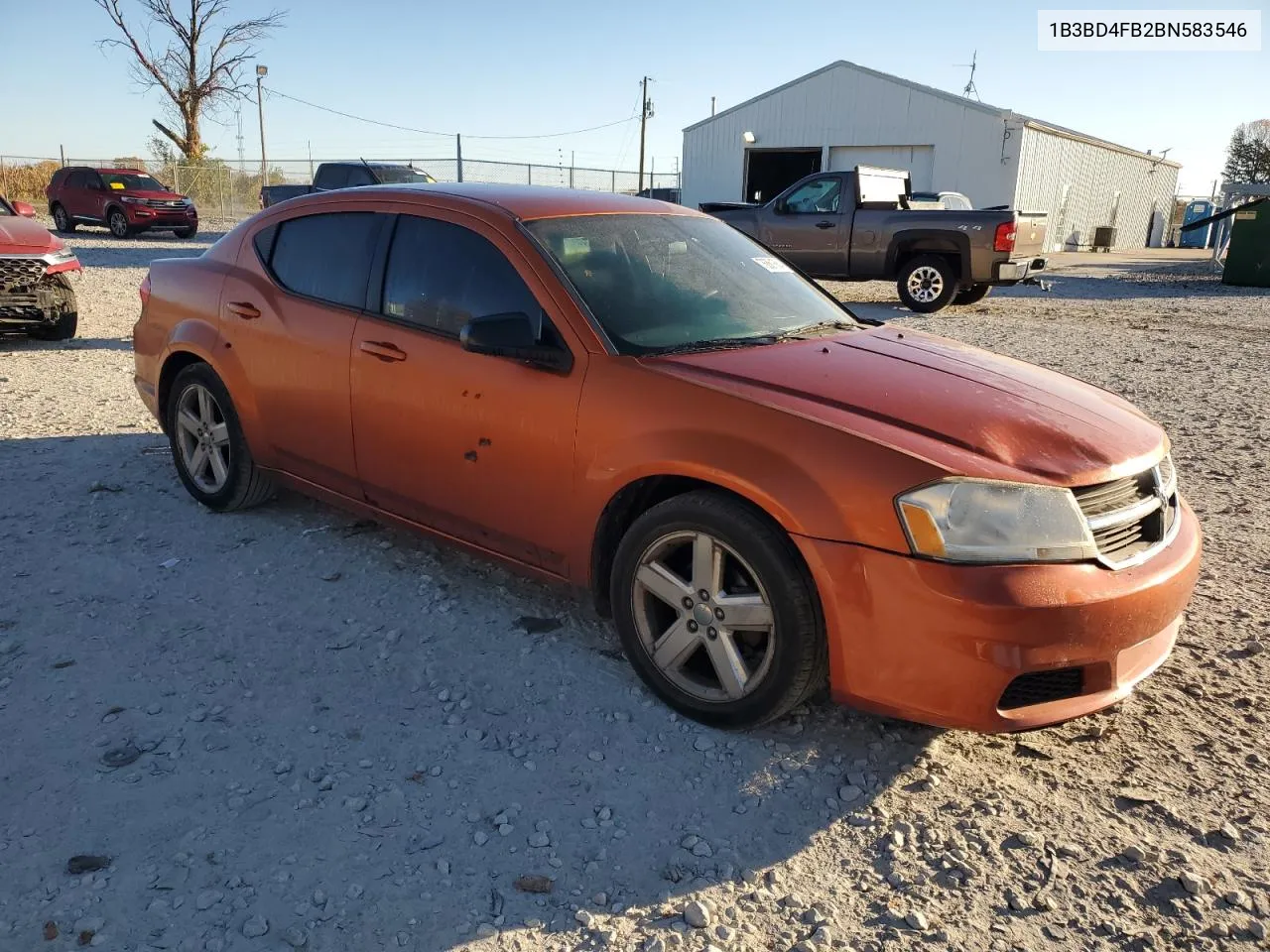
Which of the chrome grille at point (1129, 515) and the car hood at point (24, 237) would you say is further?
the car hood at point (24, 237)

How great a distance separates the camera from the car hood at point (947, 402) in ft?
8.79

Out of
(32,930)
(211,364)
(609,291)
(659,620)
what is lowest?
(32,930)

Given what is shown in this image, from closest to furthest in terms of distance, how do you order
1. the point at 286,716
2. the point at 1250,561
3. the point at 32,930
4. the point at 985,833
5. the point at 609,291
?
the point at 32,930 < the point at 985,833 < the point at 286,716 < the point at 609,291 < the point at 1250,561

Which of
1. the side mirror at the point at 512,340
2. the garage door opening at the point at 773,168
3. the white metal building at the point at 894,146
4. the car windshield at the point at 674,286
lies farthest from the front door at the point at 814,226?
the garage door opening at the point at 773,168

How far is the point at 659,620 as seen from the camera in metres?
3.15

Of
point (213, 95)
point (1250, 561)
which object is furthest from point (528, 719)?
point (213, 95)

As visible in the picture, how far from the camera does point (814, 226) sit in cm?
1423

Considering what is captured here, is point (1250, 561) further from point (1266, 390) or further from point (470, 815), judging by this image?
point (1266, 390)

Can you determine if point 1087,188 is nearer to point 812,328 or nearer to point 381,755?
point 812,328

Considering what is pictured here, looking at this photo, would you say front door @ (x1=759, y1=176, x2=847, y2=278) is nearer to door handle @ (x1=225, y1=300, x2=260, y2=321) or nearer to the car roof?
the car roof

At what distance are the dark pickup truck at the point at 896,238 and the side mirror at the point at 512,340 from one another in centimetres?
1041

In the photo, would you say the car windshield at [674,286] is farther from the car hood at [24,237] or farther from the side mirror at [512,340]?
the car hood at [24,237]

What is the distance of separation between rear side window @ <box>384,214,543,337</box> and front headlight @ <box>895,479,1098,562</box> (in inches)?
59.4

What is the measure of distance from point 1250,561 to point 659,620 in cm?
314
